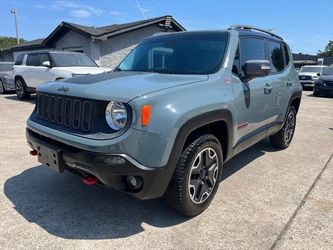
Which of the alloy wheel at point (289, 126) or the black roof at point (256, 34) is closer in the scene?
the black roof at point (256, 34)

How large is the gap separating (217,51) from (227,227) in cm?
191

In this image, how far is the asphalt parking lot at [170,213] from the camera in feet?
9.24

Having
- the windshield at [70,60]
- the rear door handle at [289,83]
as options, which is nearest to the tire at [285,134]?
the rear door handle at [289,83]

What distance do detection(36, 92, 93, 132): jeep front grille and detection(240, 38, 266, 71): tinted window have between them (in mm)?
2011

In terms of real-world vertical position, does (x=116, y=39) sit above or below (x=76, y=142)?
above

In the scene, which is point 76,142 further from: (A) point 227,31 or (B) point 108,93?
(A) point 227,31

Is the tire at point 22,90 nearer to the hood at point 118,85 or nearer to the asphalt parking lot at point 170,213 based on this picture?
the asphalt parking lot at point 170,213

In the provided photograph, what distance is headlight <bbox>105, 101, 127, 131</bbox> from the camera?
2629 millimetres

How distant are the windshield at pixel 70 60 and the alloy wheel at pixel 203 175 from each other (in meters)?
8.53

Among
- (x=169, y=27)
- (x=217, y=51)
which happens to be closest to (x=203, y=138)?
(x=217, y=51)

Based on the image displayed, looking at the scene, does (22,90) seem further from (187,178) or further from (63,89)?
(187,178)

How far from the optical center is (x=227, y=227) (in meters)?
3.04

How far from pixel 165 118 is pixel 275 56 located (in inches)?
123


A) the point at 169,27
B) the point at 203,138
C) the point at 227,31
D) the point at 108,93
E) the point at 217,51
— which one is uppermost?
the point at 169,27
